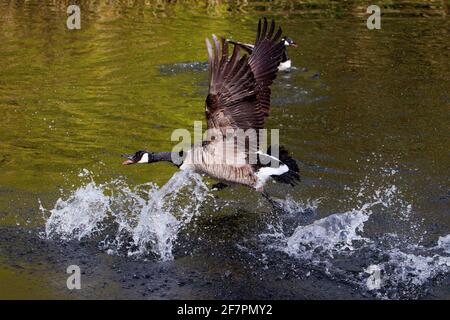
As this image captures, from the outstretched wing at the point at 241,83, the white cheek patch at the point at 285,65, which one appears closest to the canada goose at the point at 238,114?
the outstretched wing at the point at 241,83

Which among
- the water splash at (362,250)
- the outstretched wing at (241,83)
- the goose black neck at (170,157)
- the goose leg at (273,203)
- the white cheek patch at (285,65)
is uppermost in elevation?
the outstretched wing at (241,83)

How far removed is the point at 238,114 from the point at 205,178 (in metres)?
1.98

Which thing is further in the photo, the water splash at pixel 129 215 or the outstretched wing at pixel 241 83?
the water splash at pixel 129 215

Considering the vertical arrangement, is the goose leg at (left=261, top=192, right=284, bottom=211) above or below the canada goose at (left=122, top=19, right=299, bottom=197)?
below

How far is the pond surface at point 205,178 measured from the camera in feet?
20.8

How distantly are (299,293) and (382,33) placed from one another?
10.2 m

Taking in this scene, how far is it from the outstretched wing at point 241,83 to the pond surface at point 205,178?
3.65ft

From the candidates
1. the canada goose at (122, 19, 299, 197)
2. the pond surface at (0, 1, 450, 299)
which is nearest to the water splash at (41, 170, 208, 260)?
the pond surface at (0, 1, 450, 299)

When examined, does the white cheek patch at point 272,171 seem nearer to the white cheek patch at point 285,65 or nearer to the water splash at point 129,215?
the water splash at point 129,215

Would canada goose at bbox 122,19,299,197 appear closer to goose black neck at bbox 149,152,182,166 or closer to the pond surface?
goose black neck at bbox 149,152,182,166

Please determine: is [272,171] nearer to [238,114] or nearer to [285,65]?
[238,114]

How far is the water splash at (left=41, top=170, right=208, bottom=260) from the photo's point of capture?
689 cm

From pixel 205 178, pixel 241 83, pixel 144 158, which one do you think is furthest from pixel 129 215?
pixel 241 83
